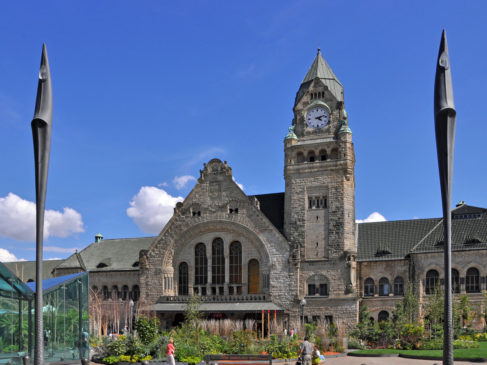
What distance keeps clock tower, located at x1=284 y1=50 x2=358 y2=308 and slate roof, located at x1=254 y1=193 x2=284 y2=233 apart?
2089mm

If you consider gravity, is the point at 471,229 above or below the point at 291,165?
below

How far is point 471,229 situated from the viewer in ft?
184

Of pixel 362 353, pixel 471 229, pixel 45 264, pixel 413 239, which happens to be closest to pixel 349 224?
pixel 413 239

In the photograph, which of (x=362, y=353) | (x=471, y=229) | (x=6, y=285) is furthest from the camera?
(x=471, y=229)

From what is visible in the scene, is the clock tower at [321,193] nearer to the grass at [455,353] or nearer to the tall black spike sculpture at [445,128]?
the grass at [455,353]

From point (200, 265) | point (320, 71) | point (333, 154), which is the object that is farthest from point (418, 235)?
point (200, 265)

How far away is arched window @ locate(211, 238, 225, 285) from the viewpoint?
205 ft

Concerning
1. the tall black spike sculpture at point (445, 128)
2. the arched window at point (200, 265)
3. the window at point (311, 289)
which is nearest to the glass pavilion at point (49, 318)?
the tall black spike sculpture at point (445, 128)

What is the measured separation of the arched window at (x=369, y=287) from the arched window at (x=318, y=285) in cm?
403

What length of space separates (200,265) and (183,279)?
252cm

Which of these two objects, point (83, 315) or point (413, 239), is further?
point (413, 239)

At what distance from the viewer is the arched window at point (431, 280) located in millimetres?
55003

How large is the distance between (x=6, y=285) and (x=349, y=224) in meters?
37.4

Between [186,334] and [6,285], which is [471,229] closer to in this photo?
[186,334]
